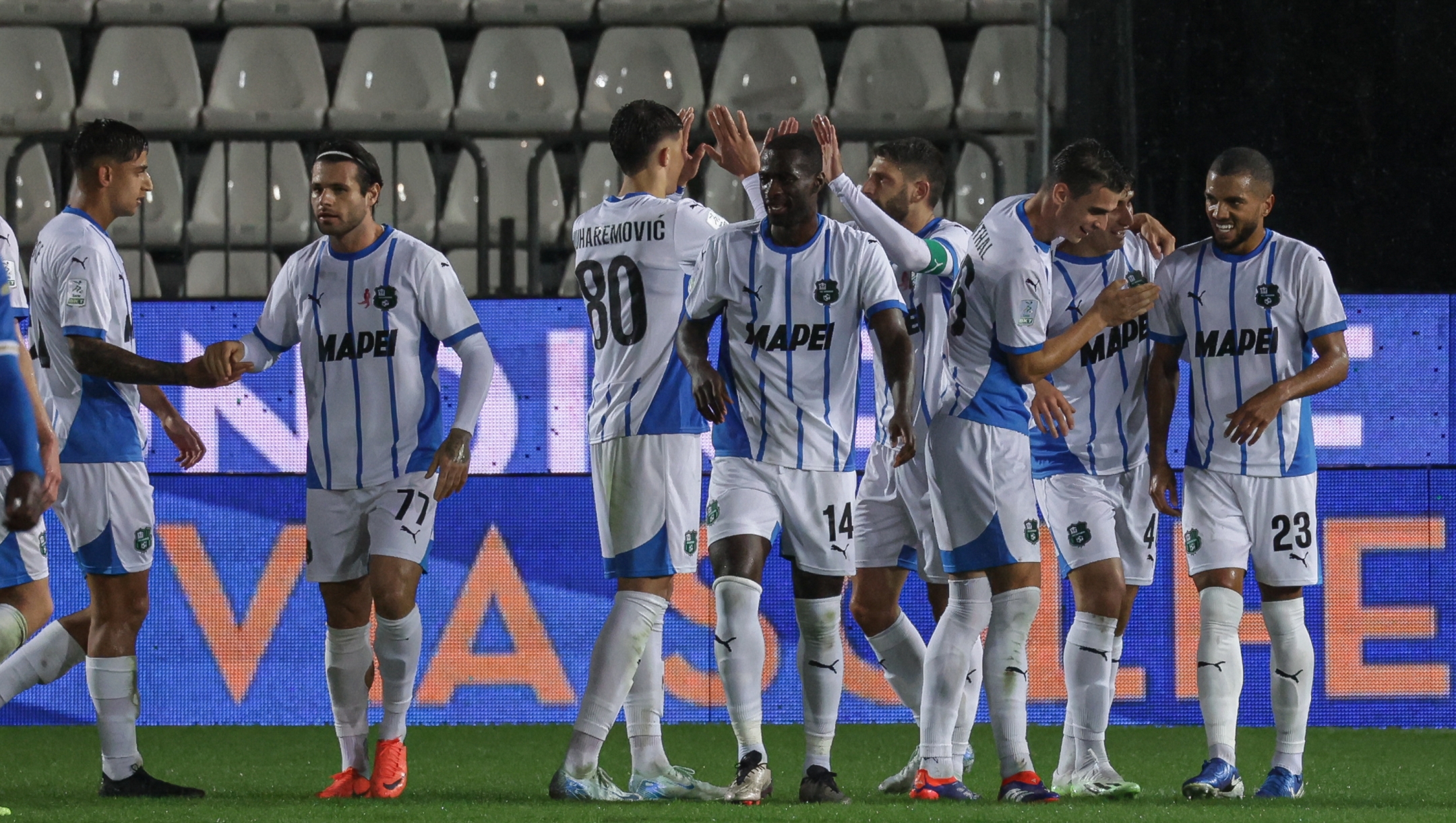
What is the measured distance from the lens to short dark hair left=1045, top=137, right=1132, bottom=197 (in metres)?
5.69

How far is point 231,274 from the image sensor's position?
33.5ft

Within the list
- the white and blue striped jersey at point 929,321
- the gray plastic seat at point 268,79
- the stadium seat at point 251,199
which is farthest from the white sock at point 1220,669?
the gray plastic seat at point 268,79

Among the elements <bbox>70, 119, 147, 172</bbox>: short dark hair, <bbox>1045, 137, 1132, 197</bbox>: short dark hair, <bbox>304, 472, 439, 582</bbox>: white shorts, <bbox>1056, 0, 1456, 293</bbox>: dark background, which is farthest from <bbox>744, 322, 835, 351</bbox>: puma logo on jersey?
<bbox>1056, 0, 1456, 293</bbox>: dark background

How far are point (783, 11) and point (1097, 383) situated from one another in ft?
19.3

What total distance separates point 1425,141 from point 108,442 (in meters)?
6.46

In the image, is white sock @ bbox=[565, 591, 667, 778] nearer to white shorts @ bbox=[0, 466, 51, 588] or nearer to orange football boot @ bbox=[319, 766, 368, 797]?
orange football boot @ bbox=[319, 766, 368, 797]

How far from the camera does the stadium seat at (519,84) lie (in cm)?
1102

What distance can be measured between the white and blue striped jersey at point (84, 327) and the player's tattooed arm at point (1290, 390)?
3.39 m

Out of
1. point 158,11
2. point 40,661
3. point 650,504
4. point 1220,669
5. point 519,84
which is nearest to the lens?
point 650,504

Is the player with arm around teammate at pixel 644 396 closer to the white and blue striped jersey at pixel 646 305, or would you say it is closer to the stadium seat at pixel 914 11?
the white and blue striped jersey at pixel 646 305

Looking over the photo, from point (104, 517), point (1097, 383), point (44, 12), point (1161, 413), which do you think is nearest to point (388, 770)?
point (104, 517)

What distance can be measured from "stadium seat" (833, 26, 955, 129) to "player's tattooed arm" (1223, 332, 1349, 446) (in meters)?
5.14

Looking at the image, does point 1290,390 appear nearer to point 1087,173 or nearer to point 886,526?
point 1087,173

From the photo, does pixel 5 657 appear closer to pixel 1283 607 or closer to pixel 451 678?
pixel 451 678
